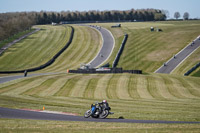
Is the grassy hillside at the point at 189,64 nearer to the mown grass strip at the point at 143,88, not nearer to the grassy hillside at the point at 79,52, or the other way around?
the mown grass strip at the point at 143,88

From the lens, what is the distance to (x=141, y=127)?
19.9m

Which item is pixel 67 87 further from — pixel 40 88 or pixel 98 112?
pixel 98 112

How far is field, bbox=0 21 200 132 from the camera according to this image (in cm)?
2162

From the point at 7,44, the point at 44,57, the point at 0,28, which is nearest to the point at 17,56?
the point at 44,57

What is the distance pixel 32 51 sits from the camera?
4358 inches

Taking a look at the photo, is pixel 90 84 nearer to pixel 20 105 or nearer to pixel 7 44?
pixel 20 105

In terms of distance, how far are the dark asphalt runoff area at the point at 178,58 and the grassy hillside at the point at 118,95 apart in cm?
2007

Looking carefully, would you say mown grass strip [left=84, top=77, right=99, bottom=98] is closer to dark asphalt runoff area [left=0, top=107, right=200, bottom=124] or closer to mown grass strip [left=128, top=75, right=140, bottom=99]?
mown grass strip [left=128, top=75, right=140, bottom=99]

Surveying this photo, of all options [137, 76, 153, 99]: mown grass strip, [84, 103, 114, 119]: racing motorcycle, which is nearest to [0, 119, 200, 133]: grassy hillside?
[84, 103, 114, 119]: racing motorcycle

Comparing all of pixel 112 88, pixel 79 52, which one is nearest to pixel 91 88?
pixel 112 88

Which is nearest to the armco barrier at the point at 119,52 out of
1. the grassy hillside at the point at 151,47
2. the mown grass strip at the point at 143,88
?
the grassy hillside at the point at 151,47

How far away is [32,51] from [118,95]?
7503 centimetres

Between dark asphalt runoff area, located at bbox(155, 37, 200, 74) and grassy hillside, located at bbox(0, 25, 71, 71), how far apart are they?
124ft

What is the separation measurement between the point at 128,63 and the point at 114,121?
63.5 m
